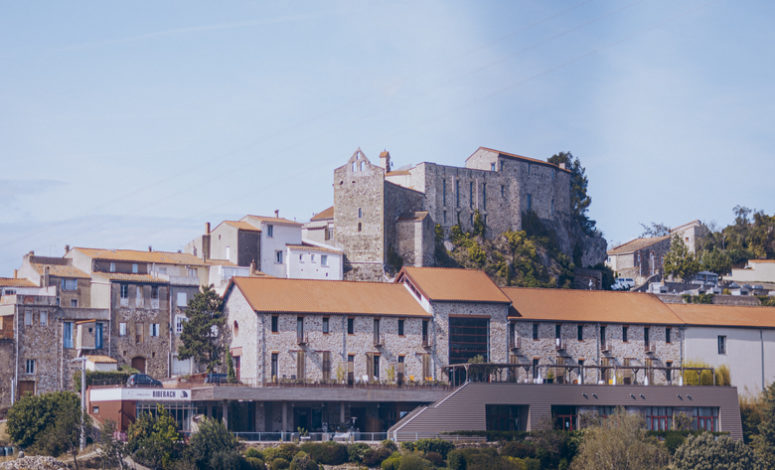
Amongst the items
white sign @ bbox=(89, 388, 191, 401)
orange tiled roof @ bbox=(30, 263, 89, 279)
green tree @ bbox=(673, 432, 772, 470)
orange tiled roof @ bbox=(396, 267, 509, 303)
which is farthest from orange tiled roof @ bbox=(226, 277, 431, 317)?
green tree @ bbox=(673, 432, 772, 470)

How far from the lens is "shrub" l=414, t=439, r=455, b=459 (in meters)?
79.8

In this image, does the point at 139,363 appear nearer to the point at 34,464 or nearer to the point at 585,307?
the point at 34,464

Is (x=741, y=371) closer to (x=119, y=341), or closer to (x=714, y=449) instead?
(x=714, y=449)

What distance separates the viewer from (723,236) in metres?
151

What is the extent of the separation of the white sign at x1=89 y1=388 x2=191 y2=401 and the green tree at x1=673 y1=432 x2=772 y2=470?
110 feet

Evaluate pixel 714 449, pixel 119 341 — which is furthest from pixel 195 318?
pixel 714 449

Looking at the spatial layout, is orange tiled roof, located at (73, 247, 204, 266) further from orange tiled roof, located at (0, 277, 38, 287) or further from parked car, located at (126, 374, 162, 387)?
parked car, located at (126, 374, 162, 387)

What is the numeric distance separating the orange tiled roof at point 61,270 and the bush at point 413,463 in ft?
132

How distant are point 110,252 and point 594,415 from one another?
46193 millimetres

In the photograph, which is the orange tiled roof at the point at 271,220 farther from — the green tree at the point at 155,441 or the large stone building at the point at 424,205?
the green tree at the point at 155,441

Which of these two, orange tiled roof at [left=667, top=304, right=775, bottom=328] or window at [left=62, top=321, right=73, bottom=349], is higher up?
orange tiled roof at [left=667, top=304, right=775, bottom=328]

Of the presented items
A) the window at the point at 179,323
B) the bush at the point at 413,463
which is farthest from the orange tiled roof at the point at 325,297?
the bush at the point at 413,463

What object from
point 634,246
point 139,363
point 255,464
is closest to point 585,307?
point 255,464

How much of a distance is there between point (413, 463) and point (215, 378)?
1800 cm
